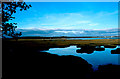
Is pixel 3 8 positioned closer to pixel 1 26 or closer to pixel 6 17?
pixel 6 17

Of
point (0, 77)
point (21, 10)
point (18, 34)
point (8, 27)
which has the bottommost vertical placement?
point (0, 77)

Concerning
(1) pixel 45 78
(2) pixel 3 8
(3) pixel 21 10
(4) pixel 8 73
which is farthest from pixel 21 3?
(1) pixel 45 78

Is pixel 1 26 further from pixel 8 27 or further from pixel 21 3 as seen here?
pixel 21 3

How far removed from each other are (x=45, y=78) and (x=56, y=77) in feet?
5.05

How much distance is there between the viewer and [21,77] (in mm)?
12531

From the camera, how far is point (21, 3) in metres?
15.0

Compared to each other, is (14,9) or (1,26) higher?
(14,9)

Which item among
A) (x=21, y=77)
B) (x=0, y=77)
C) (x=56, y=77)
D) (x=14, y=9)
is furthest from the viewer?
(x=14, y=9)

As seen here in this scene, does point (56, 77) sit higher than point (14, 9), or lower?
lower

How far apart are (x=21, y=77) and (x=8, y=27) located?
6743 millimetres

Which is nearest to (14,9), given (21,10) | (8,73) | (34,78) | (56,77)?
(21,10)

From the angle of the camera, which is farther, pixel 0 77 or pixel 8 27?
pixel 8 27

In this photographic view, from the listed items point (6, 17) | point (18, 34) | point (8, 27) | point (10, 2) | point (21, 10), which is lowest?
point (18, 34)

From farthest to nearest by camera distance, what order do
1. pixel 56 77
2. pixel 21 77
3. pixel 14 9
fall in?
pixel 14 9 < pixel 56 77 < pixel 21 77
